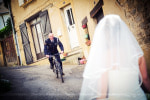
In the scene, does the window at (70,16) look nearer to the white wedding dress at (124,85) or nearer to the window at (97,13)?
the window at (97,13)

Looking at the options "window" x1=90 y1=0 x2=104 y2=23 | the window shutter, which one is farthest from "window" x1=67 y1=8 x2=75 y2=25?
"window" x1=90 y1=0 x2=104 y2=23

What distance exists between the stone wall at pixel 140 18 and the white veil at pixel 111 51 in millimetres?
1600

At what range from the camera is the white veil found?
4.30 feet

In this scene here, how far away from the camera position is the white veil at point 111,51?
1.31 meters

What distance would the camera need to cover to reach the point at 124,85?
1.32 metres

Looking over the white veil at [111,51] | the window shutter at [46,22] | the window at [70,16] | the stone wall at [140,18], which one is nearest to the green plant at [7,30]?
the window shutter at [46,22]

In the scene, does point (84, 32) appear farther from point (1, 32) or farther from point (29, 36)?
point (1, 32)

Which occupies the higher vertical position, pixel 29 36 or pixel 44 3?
pixel 44 3

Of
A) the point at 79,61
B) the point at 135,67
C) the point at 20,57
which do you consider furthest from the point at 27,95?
the point at 20,57

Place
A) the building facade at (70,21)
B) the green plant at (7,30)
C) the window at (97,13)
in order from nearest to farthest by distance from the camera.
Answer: the building facade at (70,21)
the window at (97,13)
the green plant at (7,30)

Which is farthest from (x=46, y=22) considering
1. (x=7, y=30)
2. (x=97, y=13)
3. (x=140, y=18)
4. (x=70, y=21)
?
(x=140, y=18)

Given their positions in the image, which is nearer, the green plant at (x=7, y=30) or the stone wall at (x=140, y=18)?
the stone wall at (x=140, y=18)

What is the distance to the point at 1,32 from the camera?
1230 cm

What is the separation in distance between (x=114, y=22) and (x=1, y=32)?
44.4 ft
